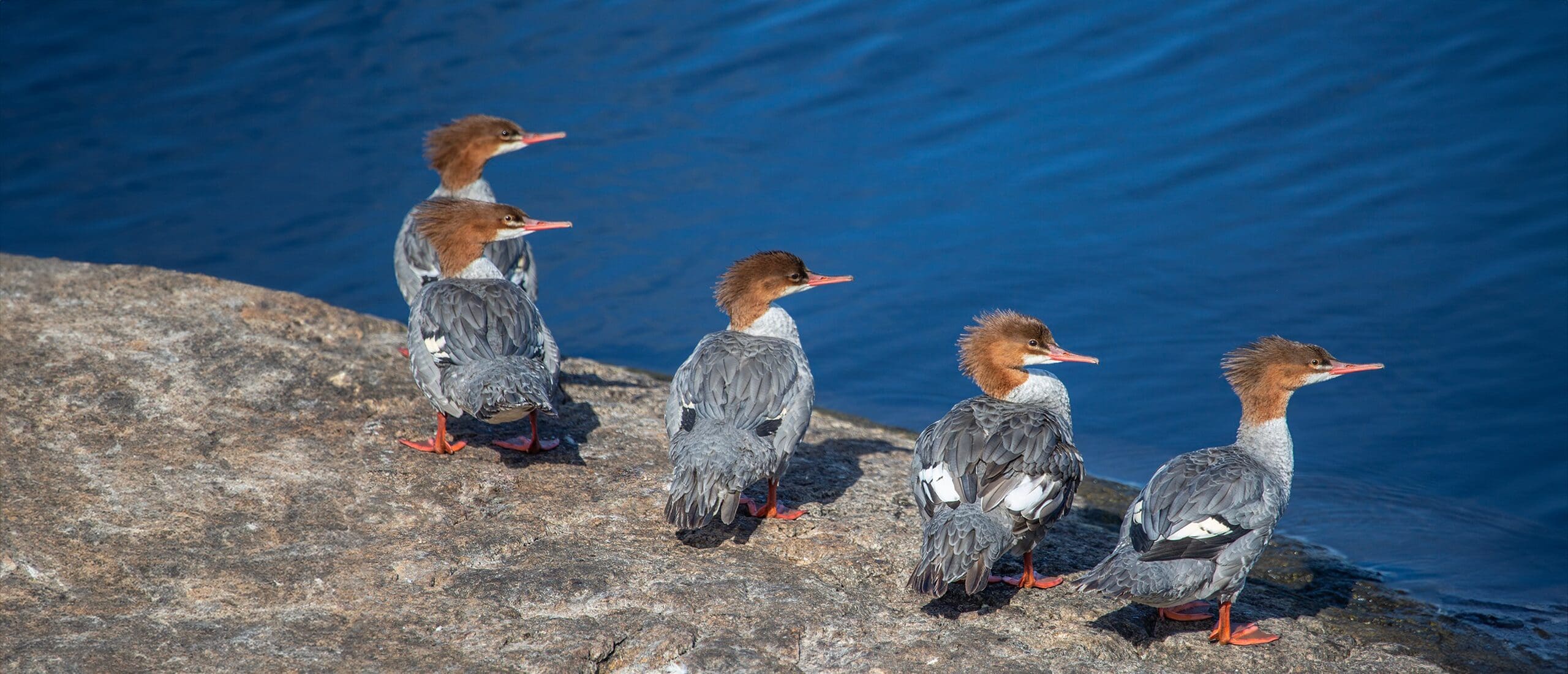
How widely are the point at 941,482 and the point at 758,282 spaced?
1.75m

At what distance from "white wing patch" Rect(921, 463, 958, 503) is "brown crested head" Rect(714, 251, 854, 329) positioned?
57.1 inches

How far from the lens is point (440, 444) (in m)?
6.15

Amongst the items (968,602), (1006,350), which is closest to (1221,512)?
(968,602)

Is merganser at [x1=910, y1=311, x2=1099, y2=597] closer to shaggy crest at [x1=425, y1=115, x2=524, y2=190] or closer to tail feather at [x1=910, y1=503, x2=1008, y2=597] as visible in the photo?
tail feather at [x1=910, y1=503, x2=1008, y2=597]

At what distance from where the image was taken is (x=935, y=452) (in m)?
5.29

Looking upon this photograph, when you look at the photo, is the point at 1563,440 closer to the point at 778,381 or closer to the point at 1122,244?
the point at 1122,244

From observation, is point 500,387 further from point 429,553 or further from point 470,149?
point 470,149

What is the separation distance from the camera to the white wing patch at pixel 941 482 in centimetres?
508

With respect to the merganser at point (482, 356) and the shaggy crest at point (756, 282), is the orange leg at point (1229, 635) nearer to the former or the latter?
the shaggy crest at point (756, 282)

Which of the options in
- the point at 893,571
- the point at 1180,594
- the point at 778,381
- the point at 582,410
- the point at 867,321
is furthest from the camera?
the point at 867,321

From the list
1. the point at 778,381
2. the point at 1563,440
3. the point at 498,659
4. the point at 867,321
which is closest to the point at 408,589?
the point at 498,659

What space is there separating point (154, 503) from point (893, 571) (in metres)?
3.26

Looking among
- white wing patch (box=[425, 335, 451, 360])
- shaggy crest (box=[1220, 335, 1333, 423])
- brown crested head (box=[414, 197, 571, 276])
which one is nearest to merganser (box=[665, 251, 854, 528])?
white wing patch (box=[425, 335, 451, 360])

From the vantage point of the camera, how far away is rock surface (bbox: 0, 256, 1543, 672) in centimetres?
441
